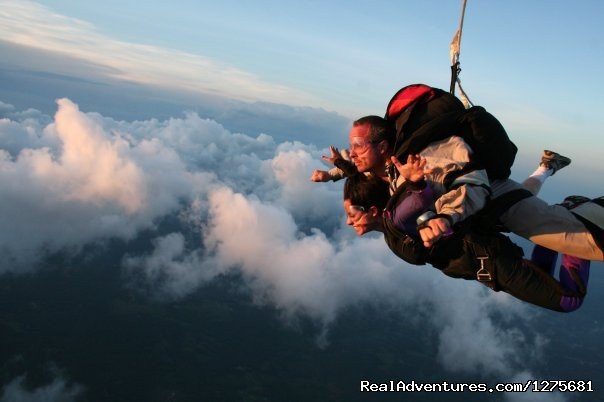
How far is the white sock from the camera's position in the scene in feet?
15.7

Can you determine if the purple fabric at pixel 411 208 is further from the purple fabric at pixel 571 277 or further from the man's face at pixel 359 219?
the purple fabric at pixel 571 277

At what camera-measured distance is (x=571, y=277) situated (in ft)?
13.9

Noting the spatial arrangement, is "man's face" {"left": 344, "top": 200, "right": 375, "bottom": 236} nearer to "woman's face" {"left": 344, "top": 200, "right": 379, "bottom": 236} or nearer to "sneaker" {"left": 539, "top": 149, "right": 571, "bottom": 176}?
"woman's face" {"left": 344, "top": 200, "right": 379, "bottom": 236}

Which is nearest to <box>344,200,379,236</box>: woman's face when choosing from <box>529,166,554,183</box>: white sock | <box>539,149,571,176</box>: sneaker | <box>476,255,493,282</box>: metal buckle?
<box>476,255,493,282</box>: metal buckle

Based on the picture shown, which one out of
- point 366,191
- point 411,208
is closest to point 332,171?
point 366,191

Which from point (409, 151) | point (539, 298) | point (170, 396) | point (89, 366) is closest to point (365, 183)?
point (409, 151)

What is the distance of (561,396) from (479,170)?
762ft

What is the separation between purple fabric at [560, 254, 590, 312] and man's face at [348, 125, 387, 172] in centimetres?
224

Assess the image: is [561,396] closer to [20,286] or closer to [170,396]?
[170,396]

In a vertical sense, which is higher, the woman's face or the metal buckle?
the woman's face

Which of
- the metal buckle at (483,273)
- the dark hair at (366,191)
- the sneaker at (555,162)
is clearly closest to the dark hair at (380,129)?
the dark hair at (366,191)

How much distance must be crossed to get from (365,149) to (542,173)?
2.49 metres

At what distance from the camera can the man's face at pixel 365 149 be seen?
381 cm

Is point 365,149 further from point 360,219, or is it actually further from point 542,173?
point 542,173
